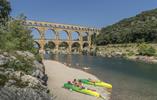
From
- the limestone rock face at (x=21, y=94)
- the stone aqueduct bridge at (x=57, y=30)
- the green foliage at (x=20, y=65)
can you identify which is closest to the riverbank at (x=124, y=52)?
the stone aqueduct bridge at (x=57, y=30)

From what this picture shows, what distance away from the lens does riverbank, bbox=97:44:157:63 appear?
389ft

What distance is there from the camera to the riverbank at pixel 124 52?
4667 inches

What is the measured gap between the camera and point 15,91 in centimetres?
1934

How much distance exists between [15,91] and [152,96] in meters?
23.4

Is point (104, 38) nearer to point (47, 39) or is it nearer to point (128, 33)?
point (128, 33)

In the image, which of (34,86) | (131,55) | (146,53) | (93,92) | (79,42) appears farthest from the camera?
(79,42)

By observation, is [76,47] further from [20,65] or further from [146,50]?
[20,65]

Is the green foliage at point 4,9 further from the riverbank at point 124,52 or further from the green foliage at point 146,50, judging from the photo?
the green foliage at point 146,50

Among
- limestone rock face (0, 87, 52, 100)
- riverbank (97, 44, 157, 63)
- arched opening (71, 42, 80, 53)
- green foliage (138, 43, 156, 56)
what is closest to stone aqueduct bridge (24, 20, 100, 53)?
arched opening (71, 42, 80, 53)

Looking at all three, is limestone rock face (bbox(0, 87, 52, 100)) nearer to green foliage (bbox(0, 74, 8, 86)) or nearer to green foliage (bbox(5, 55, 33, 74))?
green foliage (bbox(0, 74, 8, 86))

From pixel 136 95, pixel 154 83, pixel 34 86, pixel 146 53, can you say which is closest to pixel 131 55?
pixel 146 53

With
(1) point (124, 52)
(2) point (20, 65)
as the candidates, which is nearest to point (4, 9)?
(2) point (20, 65)

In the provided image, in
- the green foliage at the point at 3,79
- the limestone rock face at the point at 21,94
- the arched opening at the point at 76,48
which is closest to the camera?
the limestone rock face at the point at 21,94

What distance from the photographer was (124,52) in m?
142
